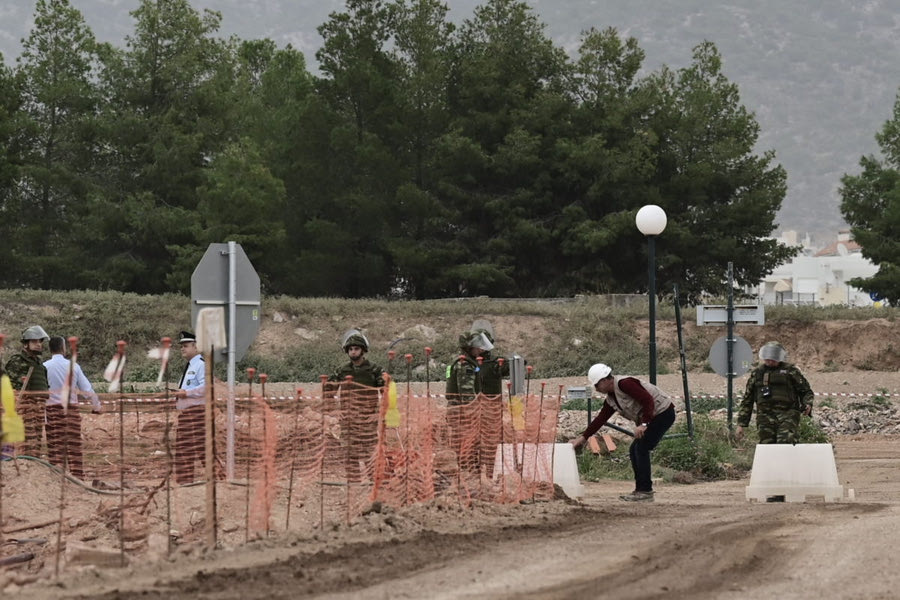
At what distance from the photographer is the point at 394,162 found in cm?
5519

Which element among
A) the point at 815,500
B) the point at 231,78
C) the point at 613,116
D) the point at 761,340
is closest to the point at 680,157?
the point at 613,116

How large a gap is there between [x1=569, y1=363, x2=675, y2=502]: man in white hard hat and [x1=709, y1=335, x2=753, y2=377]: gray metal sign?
636 centimetres

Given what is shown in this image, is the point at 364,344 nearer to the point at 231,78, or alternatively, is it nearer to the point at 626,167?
the point at 626,167

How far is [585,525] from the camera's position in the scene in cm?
1292

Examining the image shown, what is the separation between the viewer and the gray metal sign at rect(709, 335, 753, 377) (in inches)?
864

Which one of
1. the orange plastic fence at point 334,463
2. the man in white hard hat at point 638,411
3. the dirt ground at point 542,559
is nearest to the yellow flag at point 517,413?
the orange plastic fence at point 334,463

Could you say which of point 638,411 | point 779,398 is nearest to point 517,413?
point 638,411

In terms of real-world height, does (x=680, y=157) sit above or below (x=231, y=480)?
above

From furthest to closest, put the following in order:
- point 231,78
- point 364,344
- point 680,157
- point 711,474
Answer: point 231,78 < point 680,157 < point 711,474 < point 364,344

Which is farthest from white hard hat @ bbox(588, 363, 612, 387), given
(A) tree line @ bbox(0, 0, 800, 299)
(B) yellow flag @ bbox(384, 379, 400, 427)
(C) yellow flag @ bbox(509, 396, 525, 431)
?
(A) tree line @ bbox(0, 0, 800, 299)

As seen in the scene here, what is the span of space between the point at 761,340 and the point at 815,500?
30360 mm

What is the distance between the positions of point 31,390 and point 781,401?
8669 millimetres

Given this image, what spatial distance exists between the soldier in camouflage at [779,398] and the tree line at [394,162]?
115 ft

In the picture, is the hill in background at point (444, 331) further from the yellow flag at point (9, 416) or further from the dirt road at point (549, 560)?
the yellow flag at point (9, 416)
